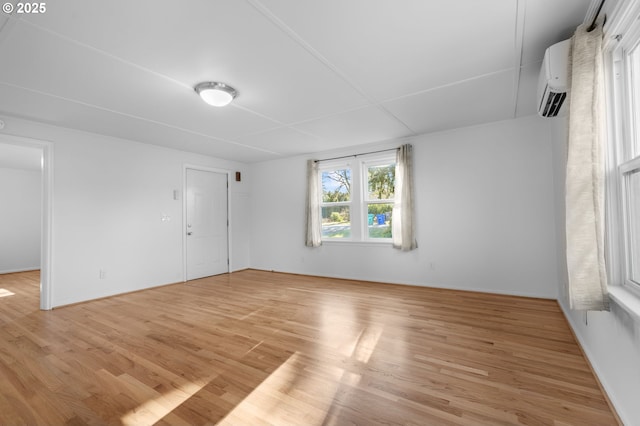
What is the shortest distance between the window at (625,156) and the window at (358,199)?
3411 mm

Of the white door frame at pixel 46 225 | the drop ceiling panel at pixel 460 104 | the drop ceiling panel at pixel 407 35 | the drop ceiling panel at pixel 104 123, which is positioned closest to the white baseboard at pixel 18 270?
the white door frame at pixel 46 225

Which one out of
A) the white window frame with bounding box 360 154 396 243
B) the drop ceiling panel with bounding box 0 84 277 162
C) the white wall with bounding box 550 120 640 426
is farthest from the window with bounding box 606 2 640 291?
the drop ceiling panel with bounding box 0 84 277 162

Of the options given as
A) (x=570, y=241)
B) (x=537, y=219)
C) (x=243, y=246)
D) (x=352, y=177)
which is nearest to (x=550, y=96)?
(x=570, y=241)

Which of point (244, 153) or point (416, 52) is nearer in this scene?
point (416, 52)

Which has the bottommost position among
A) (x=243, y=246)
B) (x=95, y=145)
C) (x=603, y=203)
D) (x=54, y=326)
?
(x=54, y=326)

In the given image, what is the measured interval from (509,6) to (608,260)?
1.71 meters

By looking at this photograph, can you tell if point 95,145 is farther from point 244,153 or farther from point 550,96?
point 550,96

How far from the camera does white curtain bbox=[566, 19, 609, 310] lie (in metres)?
1.66

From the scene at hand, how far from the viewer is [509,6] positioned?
1.85m

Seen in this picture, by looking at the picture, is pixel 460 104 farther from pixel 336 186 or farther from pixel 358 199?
pixel 336 186

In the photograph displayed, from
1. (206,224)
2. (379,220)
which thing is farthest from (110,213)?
(379,220)

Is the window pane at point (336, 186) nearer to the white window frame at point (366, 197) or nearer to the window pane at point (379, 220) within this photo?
the white window frame at point (366, 197)

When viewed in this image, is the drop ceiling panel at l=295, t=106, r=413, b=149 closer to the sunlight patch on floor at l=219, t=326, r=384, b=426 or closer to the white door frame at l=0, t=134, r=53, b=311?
the sunlight patch on floor at l=219, t=326, r=384, b=426

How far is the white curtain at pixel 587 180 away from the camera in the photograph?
5.45 feet
